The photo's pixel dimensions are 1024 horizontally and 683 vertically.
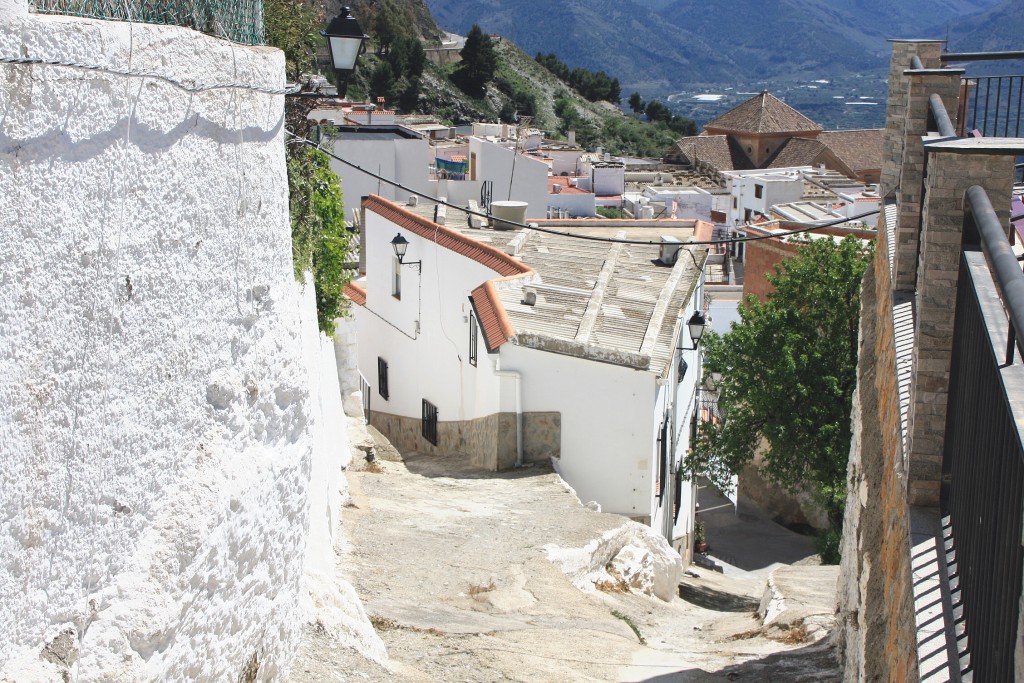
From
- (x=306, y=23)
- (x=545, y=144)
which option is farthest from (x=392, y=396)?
(x=545, y=144)

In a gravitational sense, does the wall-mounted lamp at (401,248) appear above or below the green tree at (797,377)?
above

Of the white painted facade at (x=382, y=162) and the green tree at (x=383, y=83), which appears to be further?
the green tree at (x=383, y=83)

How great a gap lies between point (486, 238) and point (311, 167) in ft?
25.4

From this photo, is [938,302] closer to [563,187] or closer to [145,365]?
[145,365]

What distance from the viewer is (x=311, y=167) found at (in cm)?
1062

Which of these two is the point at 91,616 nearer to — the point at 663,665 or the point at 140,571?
the point at 140,571

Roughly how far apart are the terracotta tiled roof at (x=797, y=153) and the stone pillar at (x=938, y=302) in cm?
7046

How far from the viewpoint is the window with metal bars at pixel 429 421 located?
1723cm

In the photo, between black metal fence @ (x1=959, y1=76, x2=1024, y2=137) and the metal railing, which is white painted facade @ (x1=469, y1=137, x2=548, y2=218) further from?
the metal railing

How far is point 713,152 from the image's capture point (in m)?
77.3

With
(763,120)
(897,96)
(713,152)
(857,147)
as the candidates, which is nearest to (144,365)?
(897,96)

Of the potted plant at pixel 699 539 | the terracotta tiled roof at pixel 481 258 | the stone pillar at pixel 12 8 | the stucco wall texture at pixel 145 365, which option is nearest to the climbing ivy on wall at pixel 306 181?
the terracotta tiled roof at pixel 481 258

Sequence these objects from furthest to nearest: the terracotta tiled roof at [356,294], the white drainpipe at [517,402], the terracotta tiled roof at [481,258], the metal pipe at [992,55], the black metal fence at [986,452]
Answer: the terracotta tiled roof at [356,294]
the terracotta tiled roof at [481,258]
the white drainpipe at [517,402]
the metal pipe at [992,55]
the black metal fence at [986,452]

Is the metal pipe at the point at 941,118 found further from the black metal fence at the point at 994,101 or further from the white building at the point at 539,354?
the white building at the point at 539,354
